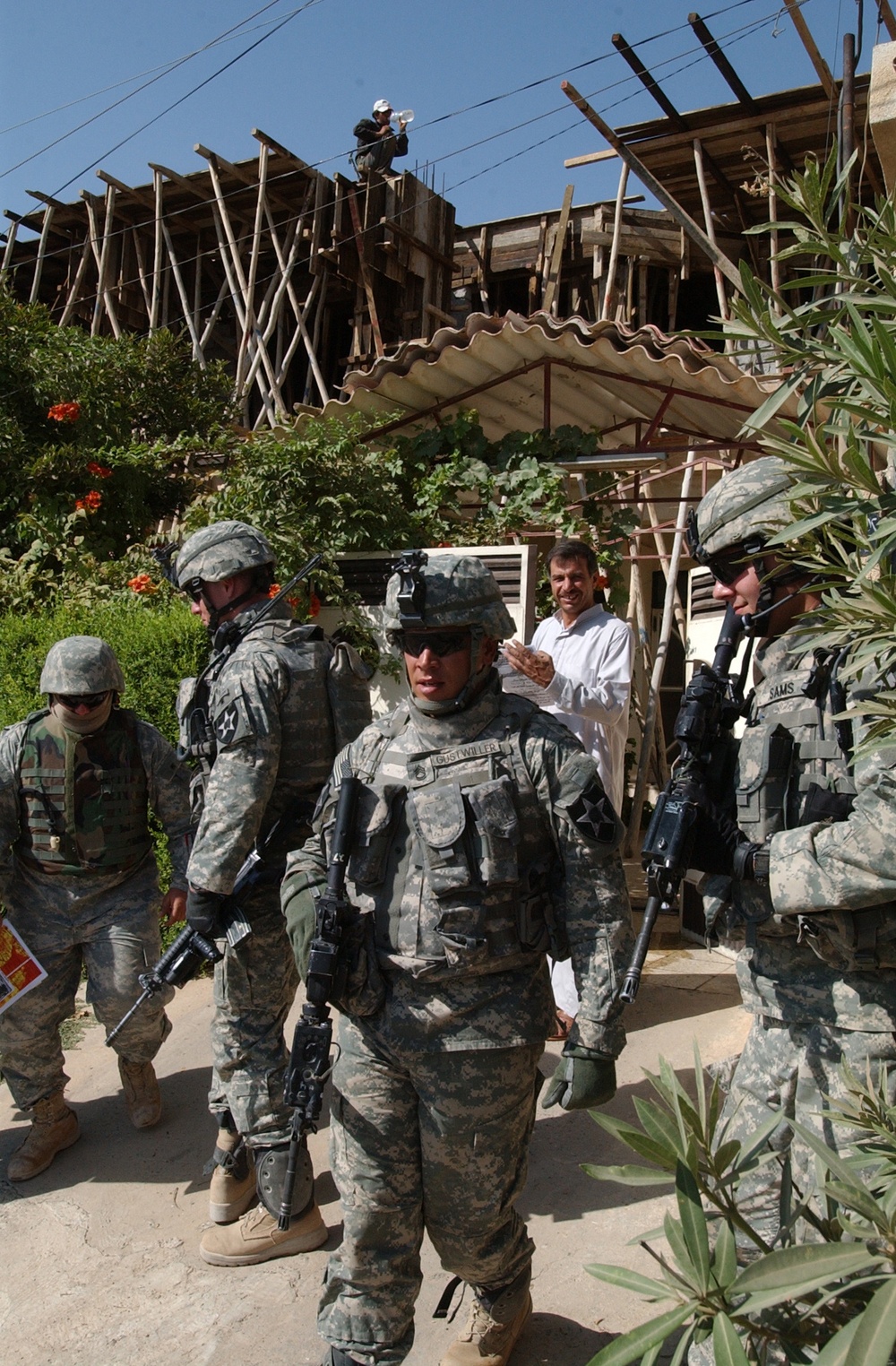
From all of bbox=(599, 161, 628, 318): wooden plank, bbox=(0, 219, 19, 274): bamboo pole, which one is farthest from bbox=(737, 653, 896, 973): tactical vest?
bbox=(0, 219, 19, 274): bamboo pole

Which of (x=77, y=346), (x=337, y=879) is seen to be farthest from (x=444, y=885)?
(x=77, y=346)

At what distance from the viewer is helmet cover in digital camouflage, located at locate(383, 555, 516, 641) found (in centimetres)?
255

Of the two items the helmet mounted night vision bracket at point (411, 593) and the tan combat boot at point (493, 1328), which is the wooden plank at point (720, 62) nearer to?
the helmet mounted night vision bracket at point (411, 593)

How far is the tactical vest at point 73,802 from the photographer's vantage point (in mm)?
4031

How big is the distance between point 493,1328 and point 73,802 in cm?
236

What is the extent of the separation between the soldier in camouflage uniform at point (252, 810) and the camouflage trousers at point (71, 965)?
0.70 metres

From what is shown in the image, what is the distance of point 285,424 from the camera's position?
6.46 m

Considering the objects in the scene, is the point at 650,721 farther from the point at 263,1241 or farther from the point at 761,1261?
the point at 761,1261

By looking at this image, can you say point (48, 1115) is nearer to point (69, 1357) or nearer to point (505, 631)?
point (69, 1357)

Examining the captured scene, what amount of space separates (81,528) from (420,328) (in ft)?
16.4

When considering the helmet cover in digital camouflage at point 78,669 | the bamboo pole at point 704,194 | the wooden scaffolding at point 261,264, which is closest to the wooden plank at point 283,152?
the wooden scaffolding at point 261,264

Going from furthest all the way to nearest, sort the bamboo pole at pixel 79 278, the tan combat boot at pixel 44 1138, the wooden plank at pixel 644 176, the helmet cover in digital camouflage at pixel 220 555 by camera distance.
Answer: the bamboo pole at pixel 79 278 < the wooden plank at pixel 644 176 < the tan combat boot at pixel 44 1138 < the helmet cover in digital camouflage at pixel 220 555

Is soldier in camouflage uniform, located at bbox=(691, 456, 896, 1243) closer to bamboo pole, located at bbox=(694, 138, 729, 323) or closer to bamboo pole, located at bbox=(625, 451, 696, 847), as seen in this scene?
bamboo pole, located at bbox=(625, 451, 696, 847)

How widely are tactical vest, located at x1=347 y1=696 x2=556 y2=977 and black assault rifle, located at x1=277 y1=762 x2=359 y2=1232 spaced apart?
0.04 meters
